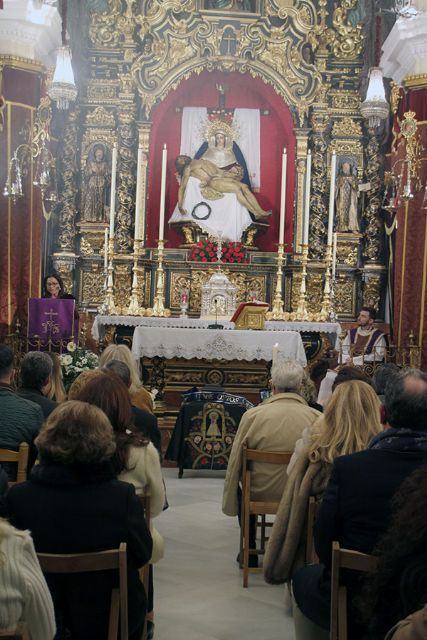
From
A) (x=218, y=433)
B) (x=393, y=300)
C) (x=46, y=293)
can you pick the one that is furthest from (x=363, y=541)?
(x=393, y=300)

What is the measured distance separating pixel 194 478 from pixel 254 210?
6.69 meters

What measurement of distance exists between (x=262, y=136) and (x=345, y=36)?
213cm

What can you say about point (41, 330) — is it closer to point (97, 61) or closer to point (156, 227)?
point (156, 227)

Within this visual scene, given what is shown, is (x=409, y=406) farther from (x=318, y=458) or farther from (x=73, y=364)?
(x=73, y=364)

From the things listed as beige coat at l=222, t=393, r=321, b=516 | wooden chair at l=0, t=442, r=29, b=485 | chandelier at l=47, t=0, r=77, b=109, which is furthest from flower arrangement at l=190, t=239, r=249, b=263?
wooden chair at l=0, t=442, r=29, b=485

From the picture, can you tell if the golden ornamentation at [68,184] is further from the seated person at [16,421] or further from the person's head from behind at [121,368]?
the seated person at [16,421]

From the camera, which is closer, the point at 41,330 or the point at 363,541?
the point at 363,541

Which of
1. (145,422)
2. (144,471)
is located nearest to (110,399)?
(144,471)

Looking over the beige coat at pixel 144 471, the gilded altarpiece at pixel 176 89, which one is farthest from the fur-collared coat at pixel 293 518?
the gilded altarpiece at pixel 176 89

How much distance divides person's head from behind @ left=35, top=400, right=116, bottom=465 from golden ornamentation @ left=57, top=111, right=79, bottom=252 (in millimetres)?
12147

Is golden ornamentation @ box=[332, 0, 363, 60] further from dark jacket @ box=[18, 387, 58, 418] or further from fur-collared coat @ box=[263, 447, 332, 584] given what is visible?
fur-collared coat @ box=[263, 447, 332, 584]

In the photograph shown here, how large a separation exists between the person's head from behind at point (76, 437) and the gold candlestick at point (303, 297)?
10.7m

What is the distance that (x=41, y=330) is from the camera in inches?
451

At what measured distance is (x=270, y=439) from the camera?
19.5 feet
